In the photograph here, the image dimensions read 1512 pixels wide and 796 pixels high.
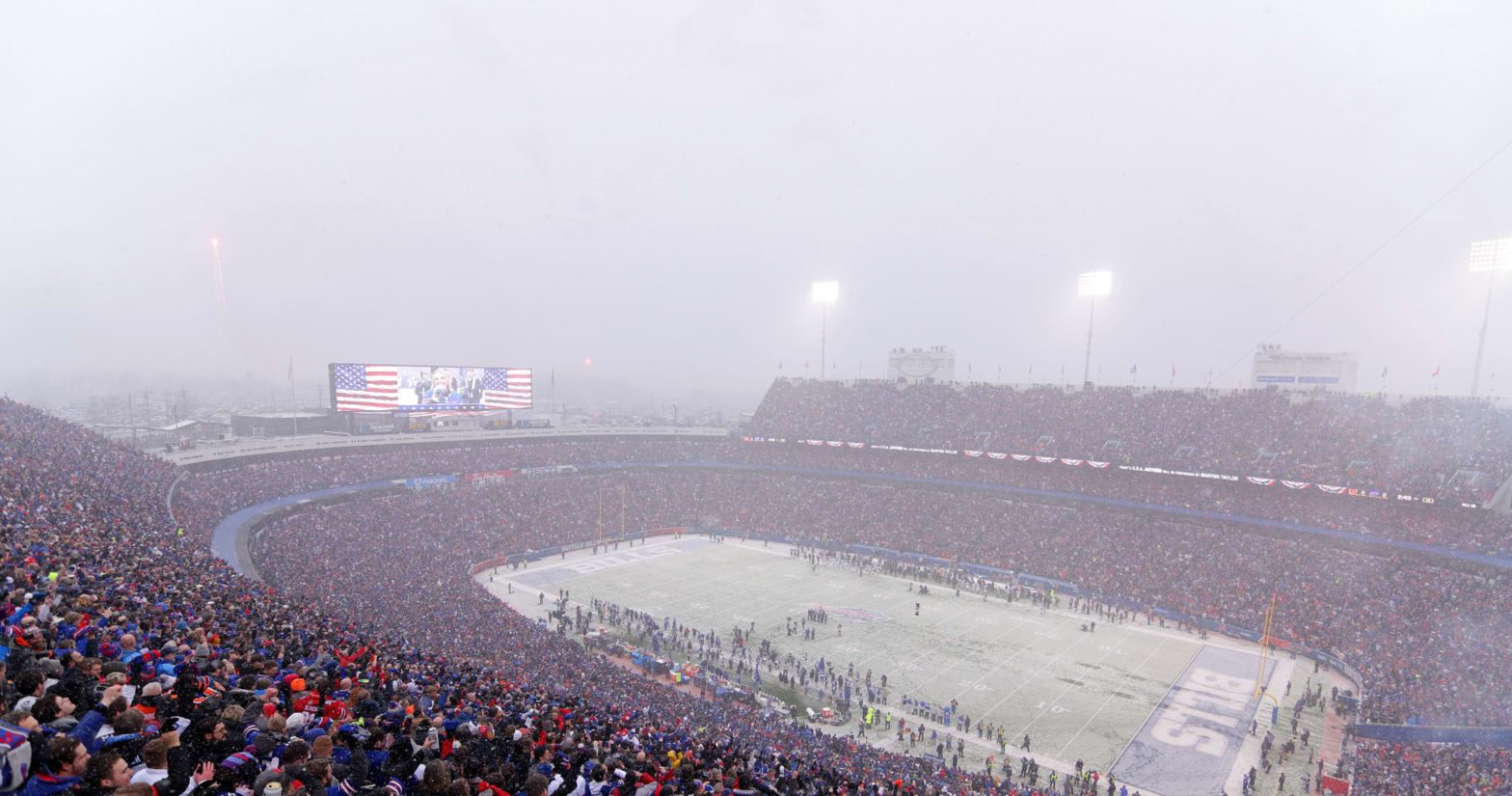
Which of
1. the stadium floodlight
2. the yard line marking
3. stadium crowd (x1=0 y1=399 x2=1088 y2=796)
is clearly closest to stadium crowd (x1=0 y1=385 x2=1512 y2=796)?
stadium crowd (x1=0 y1=399 x2=1088 y2=796)

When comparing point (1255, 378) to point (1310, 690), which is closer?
point (1310, 690)

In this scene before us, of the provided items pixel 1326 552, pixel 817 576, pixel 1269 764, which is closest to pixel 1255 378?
pixel 1326 552

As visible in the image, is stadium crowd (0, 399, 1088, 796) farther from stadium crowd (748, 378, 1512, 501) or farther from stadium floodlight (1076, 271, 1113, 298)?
stadium floodlight (1076, 271, 1113, 298)

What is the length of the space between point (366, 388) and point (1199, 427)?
6303 centimetres

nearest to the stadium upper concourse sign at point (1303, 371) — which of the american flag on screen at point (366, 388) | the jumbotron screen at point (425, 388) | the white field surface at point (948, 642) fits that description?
the white field surface at point (948, 642)

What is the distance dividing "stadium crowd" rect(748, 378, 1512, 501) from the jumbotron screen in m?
25.7

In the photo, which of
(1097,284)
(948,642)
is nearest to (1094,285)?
(1097,284)

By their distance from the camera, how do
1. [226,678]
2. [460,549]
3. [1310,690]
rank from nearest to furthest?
[226,678] → [1310,690] → [460,549]

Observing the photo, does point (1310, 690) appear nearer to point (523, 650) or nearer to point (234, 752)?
point (523, 650)

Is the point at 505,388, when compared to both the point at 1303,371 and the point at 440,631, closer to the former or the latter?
the point at 440,631

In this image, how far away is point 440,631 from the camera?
28656 millimetres

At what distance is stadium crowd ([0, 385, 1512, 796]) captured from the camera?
602cm

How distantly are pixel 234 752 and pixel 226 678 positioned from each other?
3.80m

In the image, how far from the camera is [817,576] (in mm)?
49094
